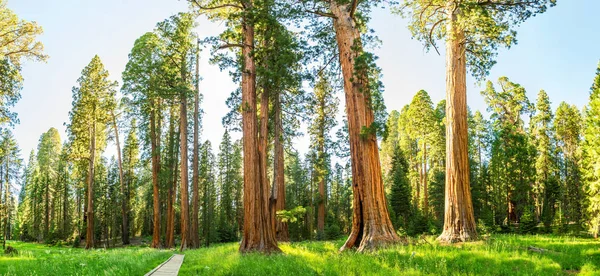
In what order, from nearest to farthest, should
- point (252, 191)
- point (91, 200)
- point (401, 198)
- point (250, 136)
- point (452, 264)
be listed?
point (452, 264) → point (252, 191) → point (250, 136) → point (91, 200) → point (401, 198)

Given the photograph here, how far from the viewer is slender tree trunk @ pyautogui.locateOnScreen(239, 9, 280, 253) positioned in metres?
12.2

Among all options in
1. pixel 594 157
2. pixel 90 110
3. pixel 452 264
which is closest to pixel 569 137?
pixel 594 157

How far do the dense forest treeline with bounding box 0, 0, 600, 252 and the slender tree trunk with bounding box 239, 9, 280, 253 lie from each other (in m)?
0.05

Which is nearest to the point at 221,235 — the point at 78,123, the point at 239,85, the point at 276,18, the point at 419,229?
the point at 78,123

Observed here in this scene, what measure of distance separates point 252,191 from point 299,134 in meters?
7.96

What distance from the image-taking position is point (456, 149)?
37.2ft

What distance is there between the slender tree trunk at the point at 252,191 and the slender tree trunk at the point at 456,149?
5.58 m

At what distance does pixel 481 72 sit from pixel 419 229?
1930cm

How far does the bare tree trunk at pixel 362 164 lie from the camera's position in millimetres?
10477

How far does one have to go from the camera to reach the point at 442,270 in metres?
6.29

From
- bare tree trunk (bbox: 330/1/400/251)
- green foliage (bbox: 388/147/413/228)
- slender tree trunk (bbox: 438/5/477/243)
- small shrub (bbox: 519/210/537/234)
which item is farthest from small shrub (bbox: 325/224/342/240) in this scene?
slender tree trunk (bbox: 438/5/477/243)

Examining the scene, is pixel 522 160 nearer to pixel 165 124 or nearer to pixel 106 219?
pixel 165 124

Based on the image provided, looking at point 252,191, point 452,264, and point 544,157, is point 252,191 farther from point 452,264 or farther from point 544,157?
point 544,157

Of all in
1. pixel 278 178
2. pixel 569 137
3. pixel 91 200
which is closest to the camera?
pixel 278 178
